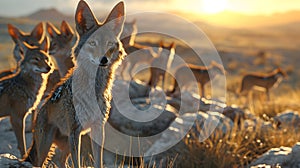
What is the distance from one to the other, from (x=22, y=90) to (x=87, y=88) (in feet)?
8.79

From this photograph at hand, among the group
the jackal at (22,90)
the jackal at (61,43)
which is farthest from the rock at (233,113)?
the jackal at (22,90)

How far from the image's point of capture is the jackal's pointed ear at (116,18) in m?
4.65

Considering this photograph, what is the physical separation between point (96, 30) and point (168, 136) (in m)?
3.08

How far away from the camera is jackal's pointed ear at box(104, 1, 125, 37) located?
4.65 meters

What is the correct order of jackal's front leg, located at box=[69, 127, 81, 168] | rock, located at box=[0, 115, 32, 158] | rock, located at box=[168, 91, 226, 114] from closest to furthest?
jackal's front leg, located at box=[69, 127, 81, 168] < rock, located at box=[0, 115, 32, 158] < rock, located at box=[168, 91, 226, 114]

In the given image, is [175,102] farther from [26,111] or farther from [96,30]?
[96,30]

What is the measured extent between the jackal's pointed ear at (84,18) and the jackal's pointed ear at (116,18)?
0.59 feet

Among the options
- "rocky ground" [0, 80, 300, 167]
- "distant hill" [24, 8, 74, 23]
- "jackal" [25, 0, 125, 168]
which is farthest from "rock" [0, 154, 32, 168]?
"distant hill" [24, 8, 74, 23]

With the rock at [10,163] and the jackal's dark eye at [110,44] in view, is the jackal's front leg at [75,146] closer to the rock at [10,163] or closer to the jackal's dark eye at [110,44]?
the rock at [10,163]

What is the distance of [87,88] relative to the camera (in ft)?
14.8

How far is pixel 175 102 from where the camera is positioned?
31.7 ft

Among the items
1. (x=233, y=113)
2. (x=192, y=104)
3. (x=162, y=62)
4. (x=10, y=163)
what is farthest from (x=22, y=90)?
(x=162, y=62)

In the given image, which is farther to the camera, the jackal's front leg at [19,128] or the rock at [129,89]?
the rock at [129,89]

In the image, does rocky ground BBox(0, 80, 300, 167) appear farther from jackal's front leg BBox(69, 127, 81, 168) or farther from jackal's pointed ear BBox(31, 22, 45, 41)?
jackal's front leg BBox(69, 127, 81, 168)
